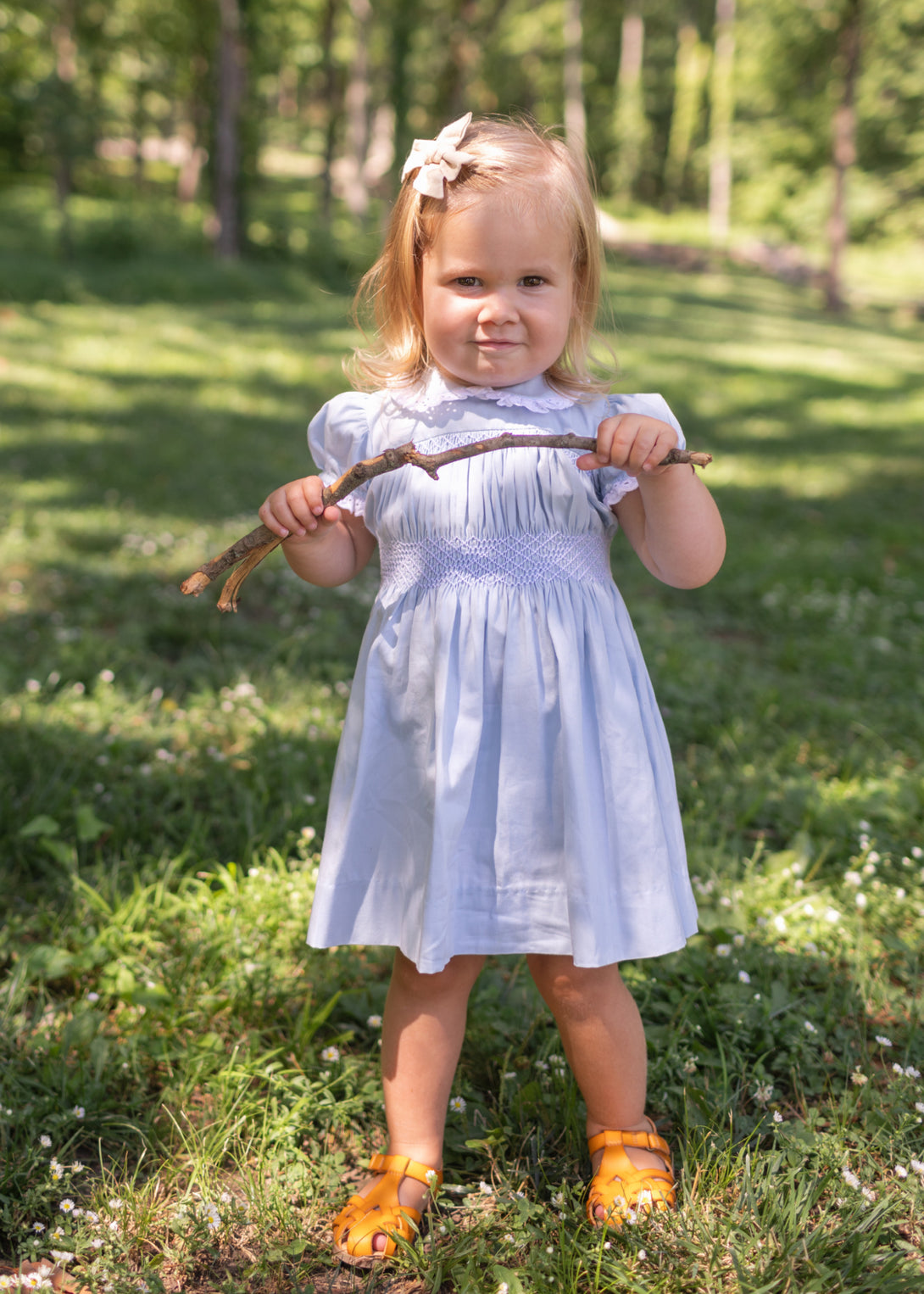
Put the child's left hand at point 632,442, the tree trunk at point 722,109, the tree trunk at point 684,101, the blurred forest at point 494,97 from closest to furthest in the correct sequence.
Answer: the child's left hand at point 632,442
the blurred forest at point 494,97
the tree trunk at point 722,109
the tree trunk at point 684,101

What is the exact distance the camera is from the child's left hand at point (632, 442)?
1577 mm

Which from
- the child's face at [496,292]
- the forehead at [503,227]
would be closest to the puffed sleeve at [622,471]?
the child's face at [496,292]

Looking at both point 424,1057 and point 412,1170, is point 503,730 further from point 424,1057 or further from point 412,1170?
point 412,1170

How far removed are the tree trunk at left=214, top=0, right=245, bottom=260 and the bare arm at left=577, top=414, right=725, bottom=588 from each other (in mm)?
15721

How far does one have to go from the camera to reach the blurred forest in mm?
17484

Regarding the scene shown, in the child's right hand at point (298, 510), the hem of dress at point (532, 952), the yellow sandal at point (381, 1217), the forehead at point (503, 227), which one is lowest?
the yellow sandal at point (381, 1217)

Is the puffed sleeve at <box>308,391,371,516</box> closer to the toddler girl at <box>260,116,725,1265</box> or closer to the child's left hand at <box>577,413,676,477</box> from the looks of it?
the toddler girl at <box>260,116,725,1265</box>

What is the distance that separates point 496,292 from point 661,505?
1.46 feet

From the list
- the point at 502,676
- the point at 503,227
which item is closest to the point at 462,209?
the point at 503,227

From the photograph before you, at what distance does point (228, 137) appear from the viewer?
15.4 m

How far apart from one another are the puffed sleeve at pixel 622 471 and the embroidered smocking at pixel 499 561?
3.3 inches

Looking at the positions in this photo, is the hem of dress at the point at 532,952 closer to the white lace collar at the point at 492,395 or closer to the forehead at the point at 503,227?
the white lace collar at the point at 492,395

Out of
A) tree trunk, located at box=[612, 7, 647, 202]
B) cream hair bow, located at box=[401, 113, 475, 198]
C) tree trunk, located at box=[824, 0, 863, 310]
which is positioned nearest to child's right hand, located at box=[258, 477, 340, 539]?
cream hair bow, located at box=[401, 113, 475, 198]

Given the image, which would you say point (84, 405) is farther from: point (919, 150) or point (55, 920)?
point (919, 150)
